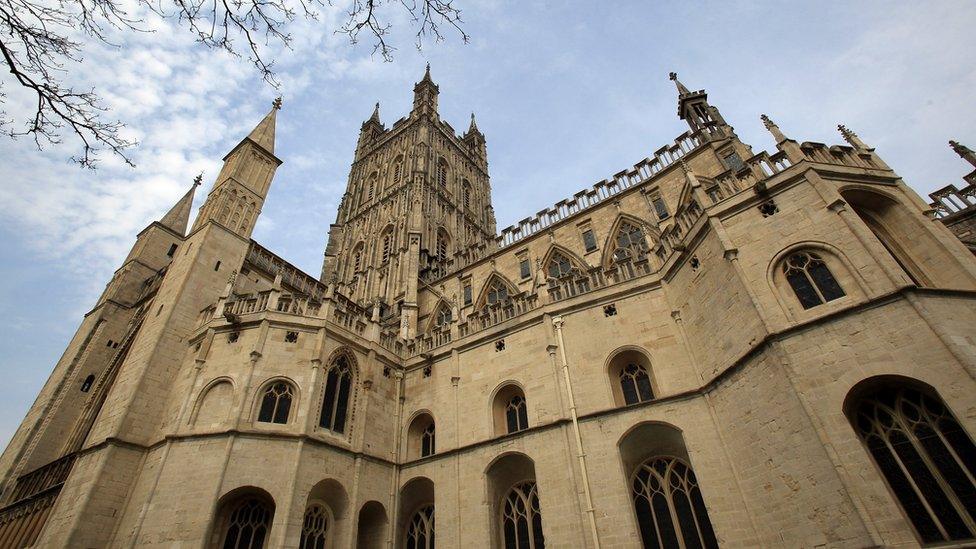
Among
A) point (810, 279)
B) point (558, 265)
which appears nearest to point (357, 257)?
point (558, 265)

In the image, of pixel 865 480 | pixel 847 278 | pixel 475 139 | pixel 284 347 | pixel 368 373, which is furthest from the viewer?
pixel 475 139

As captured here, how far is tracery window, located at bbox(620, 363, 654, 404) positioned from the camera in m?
13.0

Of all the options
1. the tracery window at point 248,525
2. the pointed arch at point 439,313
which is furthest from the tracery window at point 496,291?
the tracery window at point 248,525

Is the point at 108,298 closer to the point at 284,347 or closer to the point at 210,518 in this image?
the point at 284,347

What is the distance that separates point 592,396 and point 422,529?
287 inches

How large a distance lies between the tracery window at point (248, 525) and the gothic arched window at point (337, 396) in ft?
8.70

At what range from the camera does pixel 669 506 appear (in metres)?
11.4

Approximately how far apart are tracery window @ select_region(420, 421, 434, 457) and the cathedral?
0.25 feet

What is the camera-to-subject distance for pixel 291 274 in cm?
2277

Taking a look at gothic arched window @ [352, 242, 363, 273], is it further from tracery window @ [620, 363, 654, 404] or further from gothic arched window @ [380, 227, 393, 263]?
tracery window @ [620, 363, 654, 404]

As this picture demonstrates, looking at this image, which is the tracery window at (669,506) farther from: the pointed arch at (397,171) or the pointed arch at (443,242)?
the pointed arch at (397,171)

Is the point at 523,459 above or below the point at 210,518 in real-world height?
above

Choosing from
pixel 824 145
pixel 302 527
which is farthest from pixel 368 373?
pixel 824 145

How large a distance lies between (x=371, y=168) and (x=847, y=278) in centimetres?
3795
